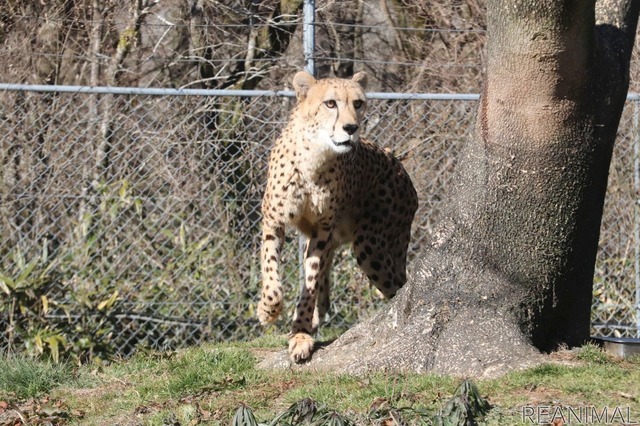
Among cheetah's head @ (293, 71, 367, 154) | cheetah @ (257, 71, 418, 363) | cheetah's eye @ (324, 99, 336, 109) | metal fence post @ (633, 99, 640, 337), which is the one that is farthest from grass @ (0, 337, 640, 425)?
metal fence post @ (633, 99, 640, 337)

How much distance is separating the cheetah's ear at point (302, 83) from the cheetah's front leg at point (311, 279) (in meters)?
0.74

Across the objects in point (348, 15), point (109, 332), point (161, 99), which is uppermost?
point (348, 15)

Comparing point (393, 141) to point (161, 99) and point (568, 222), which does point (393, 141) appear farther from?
point (568, 222)

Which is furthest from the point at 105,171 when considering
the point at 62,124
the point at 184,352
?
the point at 184,352

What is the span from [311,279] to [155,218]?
6.86ft

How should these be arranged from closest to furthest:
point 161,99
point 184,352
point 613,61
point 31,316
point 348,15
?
point 613,61 < point 184,352 < point 31,316 < point 161,99 < point 348,15

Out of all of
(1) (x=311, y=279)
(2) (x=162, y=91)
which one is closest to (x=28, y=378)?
(1) (x=311, y=279)

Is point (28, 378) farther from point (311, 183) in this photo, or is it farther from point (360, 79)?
point (360, 79)

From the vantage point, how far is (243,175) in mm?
6762

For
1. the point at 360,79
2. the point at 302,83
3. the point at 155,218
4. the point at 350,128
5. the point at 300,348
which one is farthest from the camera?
the point at 155,218

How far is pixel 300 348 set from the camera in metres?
4.77

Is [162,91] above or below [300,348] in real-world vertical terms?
above

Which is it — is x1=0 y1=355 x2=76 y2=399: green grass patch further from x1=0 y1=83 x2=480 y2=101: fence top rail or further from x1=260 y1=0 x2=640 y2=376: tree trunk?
x1=0 y1=83 x2=480 y2=101: fence top rail

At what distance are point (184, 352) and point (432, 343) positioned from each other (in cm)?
156
